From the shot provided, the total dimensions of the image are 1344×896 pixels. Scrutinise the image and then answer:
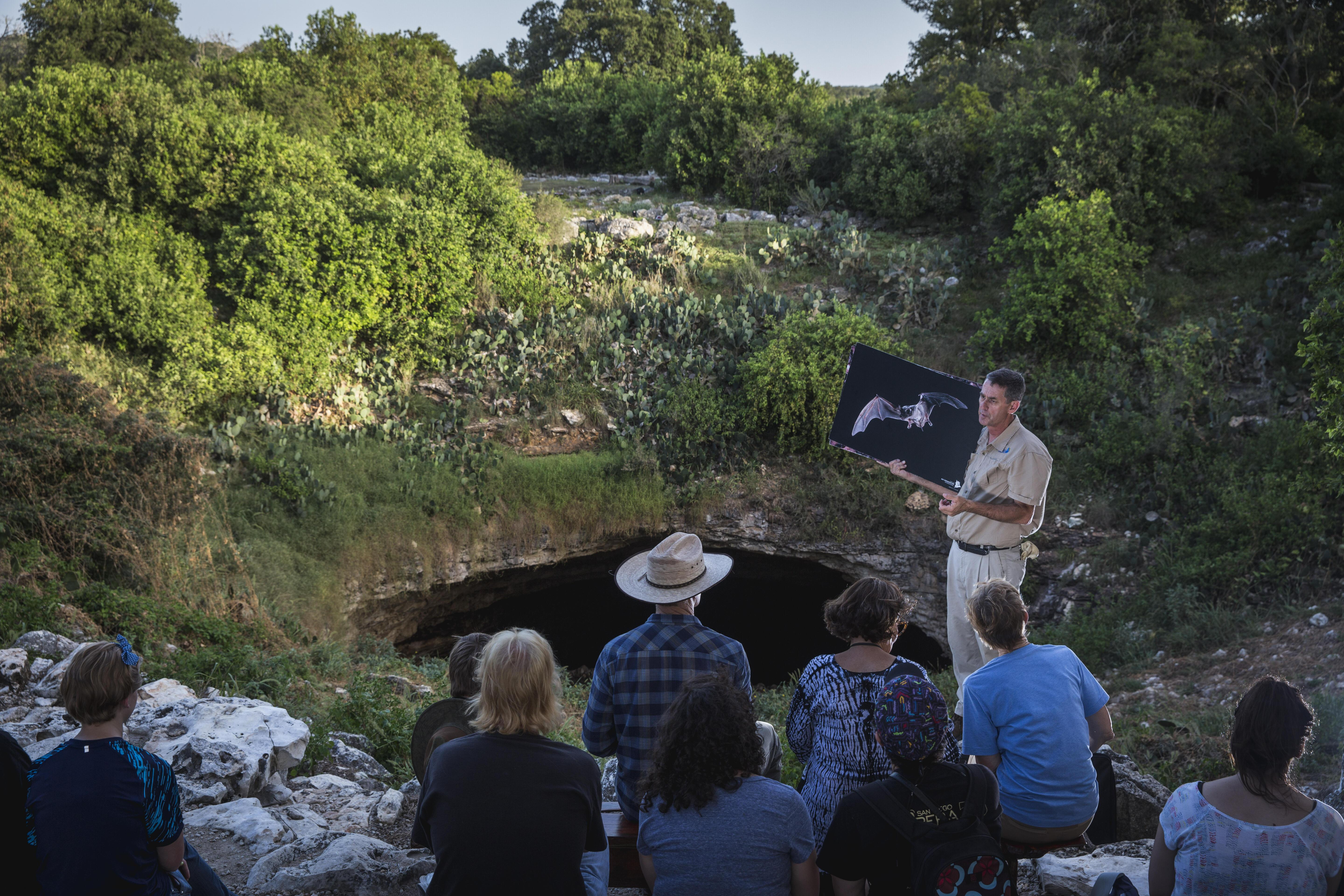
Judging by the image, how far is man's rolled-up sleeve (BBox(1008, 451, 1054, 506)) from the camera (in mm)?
4949

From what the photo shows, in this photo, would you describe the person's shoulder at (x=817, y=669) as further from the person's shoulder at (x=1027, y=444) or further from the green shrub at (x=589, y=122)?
the green shrub at (x=589, y=122)

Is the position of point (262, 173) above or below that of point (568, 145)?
below

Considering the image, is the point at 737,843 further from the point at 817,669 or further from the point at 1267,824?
the point at 1267,824

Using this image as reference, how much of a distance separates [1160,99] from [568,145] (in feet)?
46.6

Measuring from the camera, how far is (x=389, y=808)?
4816mm

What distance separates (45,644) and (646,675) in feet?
17.6

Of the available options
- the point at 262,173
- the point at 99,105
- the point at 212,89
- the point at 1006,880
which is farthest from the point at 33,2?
the point at 1006,880

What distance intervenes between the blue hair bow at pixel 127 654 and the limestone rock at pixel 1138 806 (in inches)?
177

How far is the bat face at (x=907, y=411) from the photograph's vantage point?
21.3 ft

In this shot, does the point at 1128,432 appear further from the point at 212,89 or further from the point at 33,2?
the point at 33,2

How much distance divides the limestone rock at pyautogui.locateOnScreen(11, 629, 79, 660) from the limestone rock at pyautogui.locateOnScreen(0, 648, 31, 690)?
Result: 22cm

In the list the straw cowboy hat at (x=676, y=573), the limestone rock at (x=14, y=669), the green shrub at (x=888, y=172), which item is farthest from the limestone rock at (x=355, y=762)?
the green shrub at (x=888, y=172)

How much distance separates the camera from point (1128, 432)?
10.1 meters

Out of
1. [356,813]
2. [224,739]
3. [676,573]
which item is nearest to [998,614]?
[676,573]
